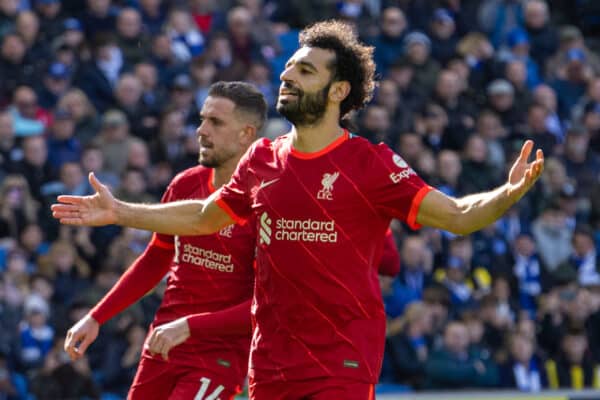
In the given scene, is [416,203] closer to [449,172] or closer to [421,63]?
[449,172]

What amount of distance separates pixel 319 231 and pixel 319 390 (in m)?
0.72

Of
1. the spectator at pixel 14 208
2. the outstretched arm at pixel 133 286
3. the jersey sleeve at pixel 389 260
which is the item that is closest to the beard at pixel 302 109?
the jersey sleeve at pixel 389 260

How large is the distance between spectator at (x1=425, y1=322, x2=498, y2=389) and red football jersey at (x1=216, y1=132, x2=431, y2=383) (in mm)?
6992

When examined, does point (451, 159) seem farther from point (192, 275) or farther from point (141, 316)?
point (192, 275)

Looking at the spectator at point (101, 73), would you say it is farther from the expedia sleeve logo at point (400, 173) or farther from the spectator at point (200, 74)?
the expedia sleeve logo at point (400, 173)

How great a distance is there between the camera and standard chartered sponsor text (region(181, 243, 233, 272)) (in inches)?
290

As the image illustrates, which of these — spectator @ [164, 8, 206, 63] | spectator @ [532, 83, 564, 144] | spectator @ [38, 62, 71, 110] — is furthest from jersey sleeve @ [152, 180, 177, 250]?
spectator @ [532, 83, 564, 144]

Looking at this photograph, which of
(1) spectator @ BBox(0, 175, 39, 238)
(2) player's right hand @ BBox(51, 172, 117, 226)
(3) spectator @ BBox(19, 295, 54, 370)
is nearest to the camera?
(2) player's right hand @ BBox(51, 172, 117, 226)

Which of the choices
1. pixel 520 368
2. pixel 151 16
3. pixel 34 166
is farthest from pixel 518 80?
pixel 34 166

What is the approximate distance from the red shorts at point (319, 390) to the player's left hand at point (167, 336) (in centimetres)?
85

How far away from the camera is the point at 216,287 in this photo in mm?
7387

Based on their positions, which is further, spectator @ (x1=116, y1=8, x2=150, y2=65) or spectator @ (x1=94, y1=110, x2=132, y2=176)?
spectator @ (x1=116, y1=8, x2=150, y2=65)

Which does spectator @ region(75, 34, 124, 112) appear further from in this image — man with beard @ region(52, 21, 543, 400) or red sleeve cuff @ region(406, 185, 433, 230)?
red sleeve cuff @ region(406, 185, 433, 230)

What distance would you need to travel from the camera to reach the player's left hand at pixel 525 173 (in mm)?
5582
